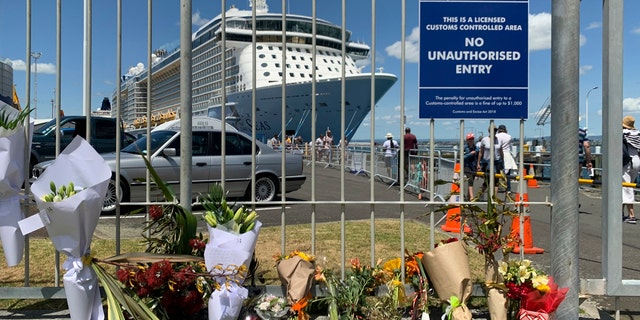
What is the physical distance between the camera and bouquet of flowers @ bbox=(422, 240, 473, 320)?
3.16 meters

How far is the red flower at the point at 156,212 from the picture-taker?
3223 millimetres

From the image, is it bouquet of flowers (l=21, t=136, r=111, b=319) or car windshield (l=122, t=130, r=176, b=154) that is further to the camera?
car windshield (l=122, t=130, r=176, b=154)

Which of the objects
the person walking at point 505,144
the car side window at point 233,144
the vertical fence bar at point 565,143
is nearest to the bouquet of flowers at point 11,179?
the vertical fence bar at point 565,143

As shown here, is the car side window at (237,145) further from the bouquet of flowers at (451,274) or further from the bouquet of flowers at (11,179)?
the bouquet of flowers at (451,274)

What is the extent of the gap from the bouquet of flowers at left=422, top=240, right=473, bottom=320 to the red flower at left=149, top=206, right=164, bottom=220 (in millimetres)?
1734

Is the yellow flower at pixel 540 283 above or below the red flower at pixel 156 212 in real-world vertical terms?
below

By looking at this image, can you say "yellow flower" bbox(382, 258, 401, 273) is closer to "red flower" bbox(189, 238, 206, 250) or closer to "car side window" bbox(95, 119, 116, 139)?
"red flower" bbox(189, 238, 206, 250)

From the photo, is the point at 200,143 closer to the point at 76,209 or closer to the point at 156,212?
the point at 156,212

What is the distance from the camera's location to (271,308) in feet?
10.2

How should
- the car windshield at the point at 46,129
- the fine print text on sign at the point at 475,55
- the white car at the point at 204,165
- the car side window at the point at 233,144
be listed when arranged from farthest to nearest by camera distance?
the car windshield at the point at 46,129 < the car side window at the point at 233,144 < the white car at the point at 204,165 < the fine print text on sign at the point at 475,55

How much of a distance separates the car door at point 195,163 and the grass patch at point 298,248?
1.77 meters

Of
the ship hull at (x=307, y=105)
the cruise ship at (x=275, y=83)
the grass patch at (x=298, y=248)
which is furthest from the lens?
the ship hull at (x=307, y=105)

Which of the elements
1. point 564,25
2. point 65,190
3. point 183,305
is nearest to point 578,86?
point 564,25

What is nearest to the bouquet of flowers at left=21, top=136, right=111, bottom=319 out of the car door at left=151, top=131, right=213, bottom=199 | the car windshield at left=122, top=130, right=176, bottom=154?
the car door at left=151, top=131, right=213, bottom=199
